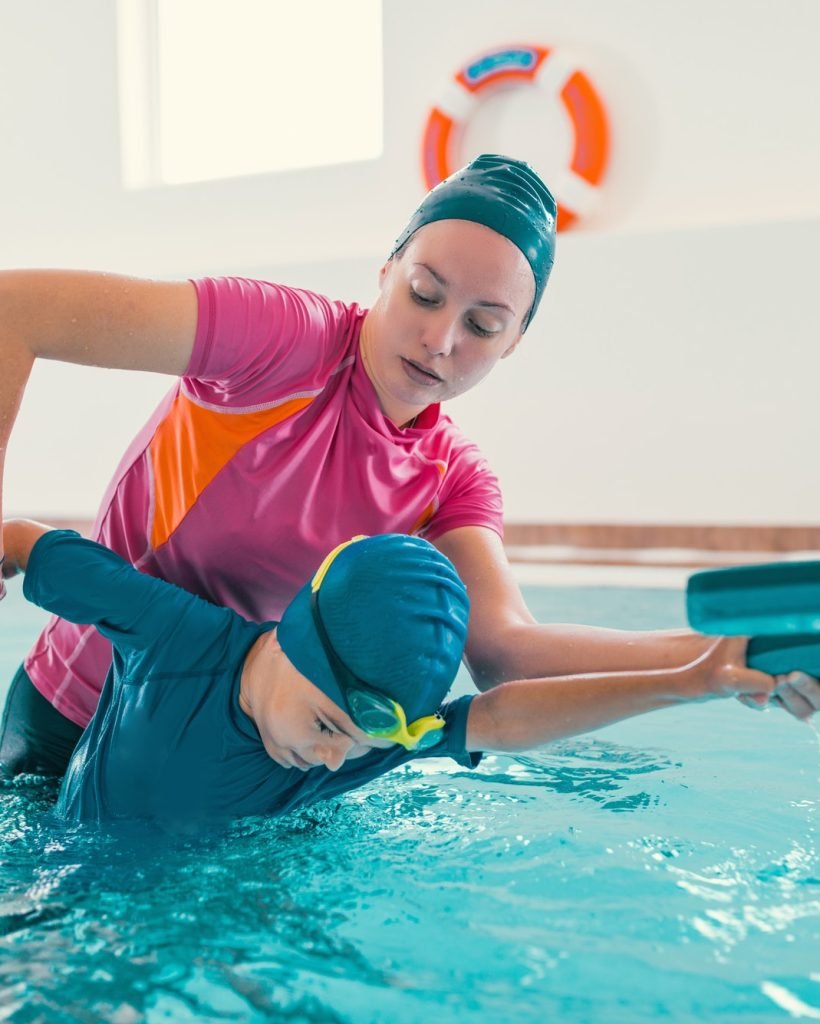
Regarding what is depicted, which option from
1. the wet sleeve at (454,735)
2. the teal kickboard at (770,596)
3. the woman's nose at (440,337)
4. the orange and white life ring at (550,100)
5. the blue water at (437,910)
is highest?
the orange and white life ring at (550,100)

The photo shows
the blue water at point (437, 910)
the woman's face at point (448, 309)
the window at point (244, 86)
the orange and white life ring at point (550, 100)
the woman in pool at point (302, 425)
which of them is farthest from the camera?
the window at point (244, 86)

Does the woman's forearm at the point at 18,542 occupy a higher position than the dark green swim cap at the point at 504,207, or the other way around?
the dark green swim cap at the point at 504,207

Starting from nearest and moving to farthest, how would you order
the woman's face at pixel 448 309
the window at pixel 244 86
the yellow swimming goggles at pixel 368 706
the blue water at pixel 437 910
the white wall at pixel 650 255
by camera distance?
1. the blue water at pixel 437 910
2. the yellow swimming goggles at pixel 368 706
3. the woman's face at pixel 448 309
4. the white wall at pixel 650 255
5. the window at pixel 244 86

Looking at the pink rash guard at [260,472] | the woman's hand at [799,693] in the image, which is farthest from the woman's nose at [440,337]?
the woman's hand at [799,693]

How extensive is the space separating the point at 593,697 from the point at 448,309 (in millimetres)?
760

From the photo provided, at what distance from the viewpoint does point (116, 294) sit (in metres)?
2.12

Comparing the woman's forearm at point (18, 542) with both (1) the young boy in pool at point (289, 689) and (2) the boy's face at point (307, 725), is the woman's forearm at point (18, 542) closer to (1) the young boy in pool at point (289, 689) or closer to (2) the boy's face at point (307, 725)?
(1) the young boy in pool at point (289, 689)

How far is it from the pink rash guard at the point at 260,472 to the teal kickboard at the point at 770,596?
0.91 metres

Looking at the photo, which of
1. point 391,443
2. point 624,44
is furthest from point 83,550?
point 624,44

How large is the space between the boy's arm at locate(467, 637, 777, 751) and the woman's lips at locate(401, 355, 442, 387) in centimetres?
60

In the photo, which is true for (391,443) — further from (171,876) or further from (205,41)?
(205,41)

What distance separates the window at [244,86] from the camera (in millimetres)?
9719

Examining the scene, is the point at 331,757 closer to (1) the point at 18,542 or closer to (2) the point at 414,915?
(2) the point at 414,915

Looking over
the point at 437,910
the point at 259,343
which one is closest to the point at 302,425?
the point at 259,343
